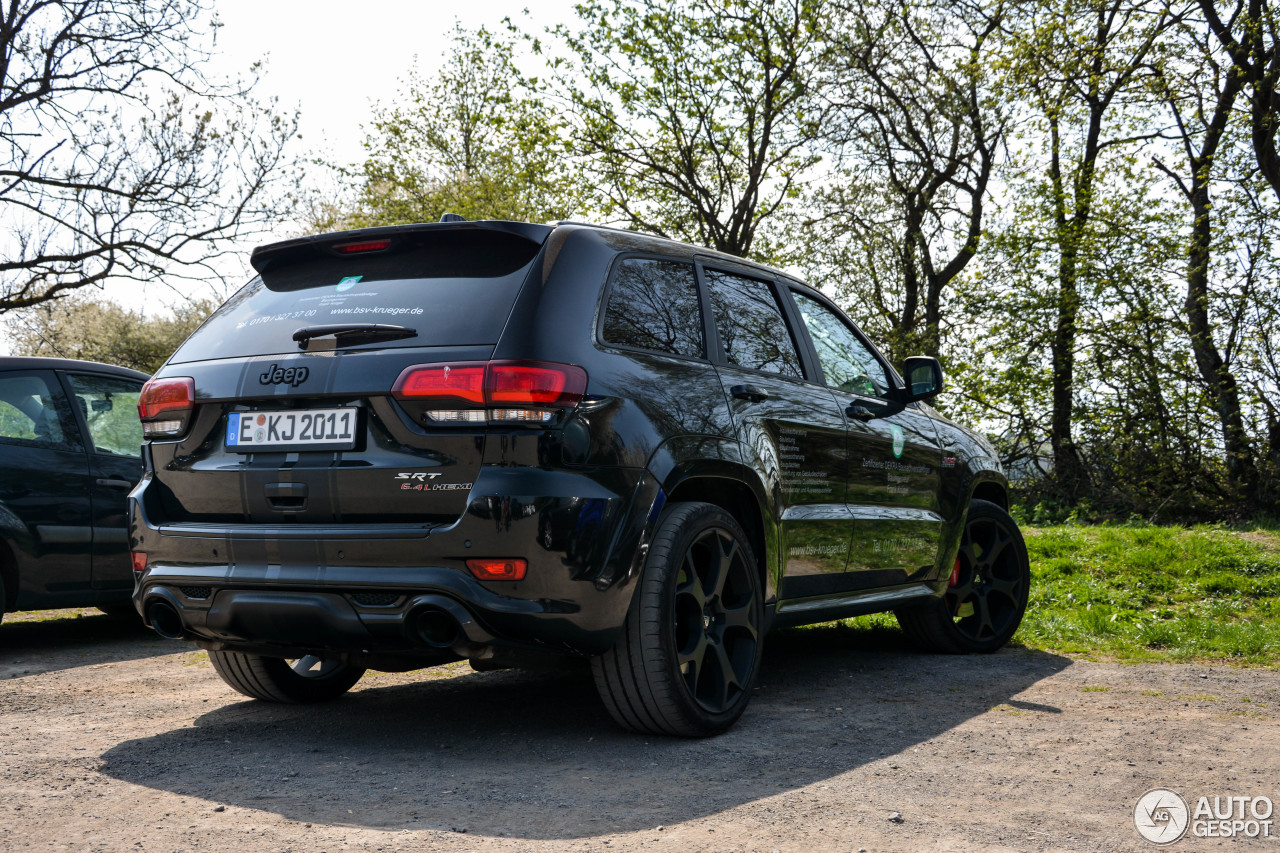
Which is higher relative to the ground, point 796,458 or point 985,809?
point 796,458

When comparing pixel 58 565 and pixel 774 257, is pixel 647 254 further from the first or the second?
pixel 774 257

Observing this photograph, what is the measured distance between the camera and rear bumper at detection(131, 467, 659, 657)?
3480 mm

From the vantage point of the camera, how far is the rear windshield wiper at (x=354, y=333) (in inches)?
146

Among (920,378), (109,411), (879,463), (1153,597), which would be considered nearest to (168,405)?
(879,463)

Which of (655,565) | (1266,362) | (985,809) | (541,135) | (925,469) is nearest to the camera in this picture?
(985,809)

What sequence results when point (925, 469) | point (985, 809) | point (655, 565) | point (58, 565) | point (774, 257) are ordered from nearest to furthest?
point (985, 809) < point (655, 565) < point (925, 469) < point (58, 565) < point (774, 257)

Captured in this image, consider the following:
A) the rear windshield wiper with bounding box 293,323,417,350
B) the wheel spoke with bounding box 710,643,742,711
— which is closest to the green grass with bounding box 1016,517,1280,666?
the wheel spoke with bounding box 710,643,742,711

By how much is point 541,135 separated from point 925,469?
65.3 ft

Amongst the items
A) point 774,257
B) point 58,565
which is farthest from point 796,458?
point 774,257

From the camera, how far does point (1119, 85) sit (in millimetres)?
18234

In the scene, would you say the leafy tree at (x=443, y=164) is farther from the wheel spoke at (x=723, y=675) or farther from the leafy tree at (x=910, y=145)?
the wheel spoke at (x=723, y=675)

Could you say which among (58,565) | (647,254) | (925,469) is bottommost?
(58,565)

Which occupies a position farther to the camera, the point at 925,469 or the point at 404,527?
the point at 925,469

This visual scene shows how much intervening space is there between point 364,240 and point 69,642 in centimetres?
449
